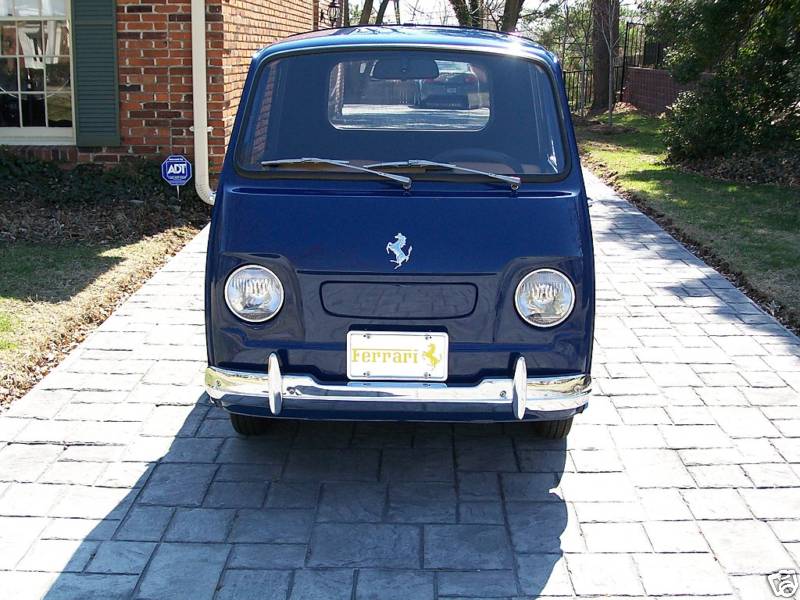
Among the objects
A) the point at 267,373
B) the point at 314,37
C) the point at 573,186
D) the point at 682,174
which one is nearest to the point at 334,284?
the point at 267,373

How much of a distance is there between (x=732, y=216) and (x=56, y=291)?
665 cm

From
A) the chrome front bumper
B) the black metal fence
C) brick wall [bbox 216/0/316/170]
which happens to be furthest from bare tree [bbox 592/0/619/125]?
the chrome front bumper

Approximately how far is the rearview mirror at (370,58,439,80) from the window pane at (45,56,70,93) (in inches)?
239

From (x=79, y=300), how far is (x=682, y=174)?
907 centimetres

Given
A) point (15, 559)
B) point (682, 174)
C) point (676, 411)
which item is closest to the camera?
point (15, 559)

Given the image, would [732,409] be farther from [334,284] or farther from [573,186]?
[334,284]

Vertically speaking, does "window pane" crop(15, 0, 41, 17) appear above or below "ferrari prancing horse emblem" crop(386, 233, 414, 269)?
above

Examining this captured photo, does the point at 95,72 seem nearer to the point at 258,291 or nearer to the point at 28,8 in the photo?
the point at 28,8

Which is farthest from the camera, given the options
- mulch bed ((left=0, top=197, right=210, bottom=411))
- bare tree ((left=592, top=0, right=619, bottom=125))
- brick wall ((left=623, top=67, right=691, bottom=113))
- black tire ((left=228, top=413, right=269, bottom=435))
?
bare tree ((left=592, top=0, right=619, bottom=125))

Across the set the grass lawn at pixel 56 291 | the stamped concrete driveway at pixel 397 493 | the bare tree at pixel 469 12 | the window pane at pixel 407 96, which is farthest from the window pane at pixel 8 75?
the bare tree at pixel 469 12

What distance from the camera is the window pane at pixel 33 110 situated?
1019 cm

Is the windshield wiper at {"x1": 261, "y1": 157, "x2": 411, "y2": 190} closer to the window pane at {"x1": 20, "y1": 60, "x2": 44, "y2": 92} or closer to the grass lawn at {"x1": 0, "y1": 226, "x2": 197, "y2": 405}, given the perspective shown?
the grass lawn at {"x1": 0, "y1": 226, "x2": 197, "y2": 405}

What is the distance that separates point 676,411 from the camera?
5.51m

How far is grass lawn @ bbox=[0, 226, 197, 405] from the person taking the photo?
5957 mm
